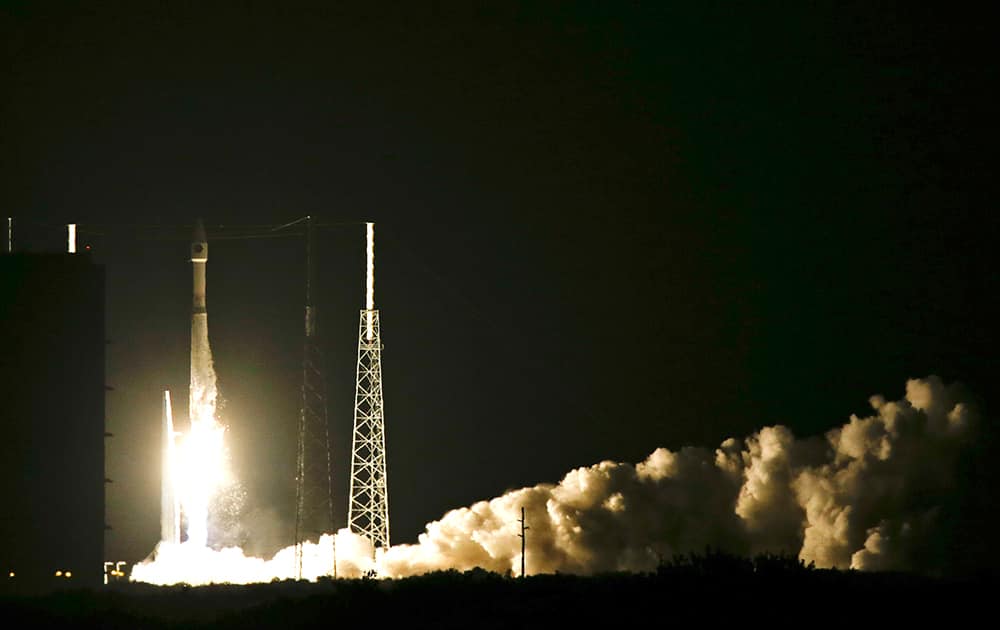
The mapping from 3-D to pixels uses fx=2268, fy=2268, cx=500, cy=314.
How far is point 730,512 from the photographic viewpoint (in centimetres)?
8662

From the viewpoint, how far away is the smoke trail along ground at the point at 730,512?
82562 millimetres

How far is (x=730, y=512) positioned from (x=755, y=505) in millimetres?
988

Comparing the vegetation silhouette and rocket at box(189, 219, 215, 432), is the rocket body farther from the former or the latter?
the vegetation silhouette

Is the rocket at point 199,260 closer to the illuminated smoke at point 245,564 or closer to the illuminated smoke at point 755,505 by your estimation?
the illuminated smoke at point 245,564

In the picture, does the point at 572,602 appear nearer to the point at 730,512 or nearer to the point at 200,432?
the point at 730,512

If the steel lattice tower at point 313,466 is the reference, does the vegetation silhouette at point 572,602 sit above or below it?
below

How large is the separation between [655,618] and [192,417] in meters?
39.9

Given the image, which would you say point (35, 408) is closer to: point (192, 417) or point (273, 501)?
point (192, 417)

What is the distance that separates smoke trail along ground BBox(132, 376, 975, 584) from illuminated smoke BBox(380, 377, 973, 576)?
0.05 meters

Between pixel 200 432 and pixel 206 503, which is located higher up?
pixel 200 432

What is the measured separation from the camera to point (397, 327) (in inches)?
4400

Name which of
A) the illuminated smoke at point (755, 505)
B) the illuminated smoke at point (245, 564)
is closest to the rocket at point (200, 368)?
the illuminated smoke at point (245, 564)

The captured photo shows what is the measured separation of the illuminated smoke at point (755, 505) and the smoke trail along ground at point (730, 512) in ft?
0.17

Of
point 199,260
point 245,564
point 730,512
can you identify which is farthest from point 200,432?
point 730,512
